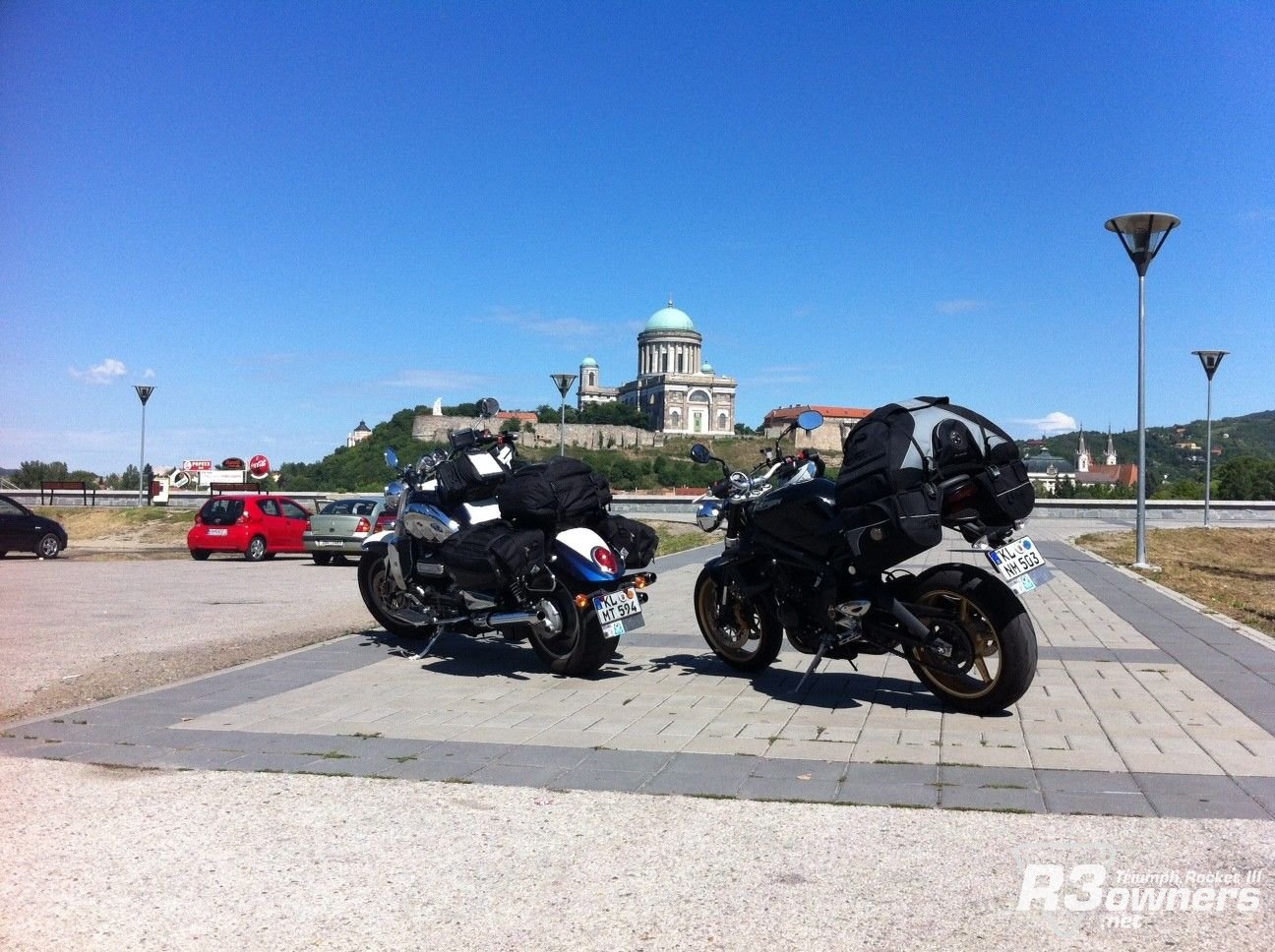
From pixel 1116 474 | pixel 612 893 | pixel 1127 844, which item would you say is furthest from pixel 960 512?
pixel 1116 474

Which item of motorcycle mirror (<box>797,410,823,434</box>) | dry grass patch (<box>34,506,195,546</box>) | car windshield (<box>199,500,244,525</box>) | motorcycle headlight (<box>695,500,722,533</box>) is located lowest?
dry grass patch (<box>34,506,195,546</box>)

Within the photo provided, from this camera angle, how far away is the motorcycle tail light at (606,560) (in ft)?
23.4

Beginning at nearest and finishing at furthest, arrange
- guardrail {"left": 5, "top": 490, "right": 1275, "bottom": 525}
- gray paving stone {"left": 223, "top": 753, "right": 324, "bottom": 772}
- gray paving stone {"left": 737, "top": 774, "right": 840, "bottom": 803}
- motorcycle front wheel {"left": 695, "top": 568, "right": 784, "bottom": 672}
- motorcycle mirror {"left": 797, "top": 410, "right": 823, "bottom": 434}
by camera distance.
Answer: gray paving stone {"left": 737, "top": 774, "right": 840, "bottom": 803}
gray paving stone {"left": 223, "top": 753, "right": 324, "bottom": 772}
motorcycle mirror {"left": 797, "top": 410, "right": 823, "bottom": 434}
motorcycle front wheel {"left": 695, "top": 568, "right": 784, "bottom": 672}
guardrail {"left": 5, "top": 490, "right": 1275, "bottom": 525}

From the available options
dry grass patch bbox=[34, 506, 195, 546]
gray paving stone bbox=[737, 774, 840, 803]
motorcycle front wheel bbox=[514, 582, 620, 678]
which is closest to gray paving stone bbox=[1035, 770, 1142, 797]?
gray paving stone bbox=[737, 774, 840, 803]

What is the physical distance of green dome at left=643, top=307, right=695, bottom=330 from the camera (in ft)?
520

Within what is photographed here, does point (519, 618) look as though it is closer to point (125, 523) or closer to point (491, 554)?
point (491, 554)

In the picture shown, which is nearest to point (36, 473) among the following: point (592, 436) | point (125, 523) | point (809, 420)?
point (125, 523)

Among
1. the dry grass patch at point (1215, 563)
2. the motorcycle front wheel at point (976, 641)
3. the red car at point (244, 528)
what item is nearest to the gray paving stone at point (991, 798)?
the motorcycle front wheel at point (976, 641)

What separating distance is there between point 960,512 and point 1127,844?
7.96 feet

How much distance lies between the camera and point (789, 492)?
22.3 ft

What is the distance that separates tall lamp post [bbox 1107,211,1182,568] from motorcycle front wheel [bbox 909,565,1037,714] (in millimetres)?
10989

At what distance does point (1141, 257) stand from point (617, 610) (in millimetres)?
12598

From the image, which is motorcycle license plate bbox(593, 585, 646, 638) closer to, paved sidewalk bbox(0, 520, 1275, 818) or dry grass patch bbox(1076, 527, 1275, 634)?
paved sidewalk bbox(0, 520, 1275, 818)

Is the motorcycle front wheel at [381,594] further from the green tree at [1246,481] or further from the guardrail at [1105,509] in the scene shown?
the green tree at [1246,481]
